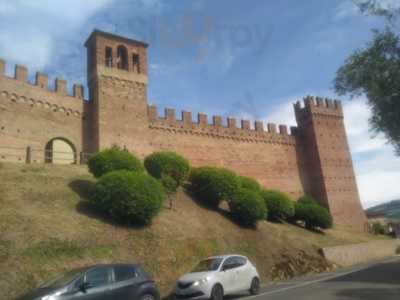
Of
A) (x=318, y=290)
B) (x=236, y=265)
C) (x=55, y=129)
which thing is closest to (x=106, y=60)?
(x=55, y=129)

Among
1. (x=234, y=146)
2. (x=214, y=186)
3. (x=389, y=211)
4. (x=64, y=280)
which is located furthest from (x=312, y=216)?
(x=389, y=211)

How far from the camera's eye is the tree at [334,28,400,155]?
45.6 feet

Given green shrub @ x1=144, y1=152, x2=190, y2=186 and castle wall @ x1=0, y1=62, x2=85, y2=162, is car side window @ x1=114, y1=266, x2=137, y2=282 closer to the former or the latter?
green shrub @ x1=144, y1=152, x2=190, y2=186

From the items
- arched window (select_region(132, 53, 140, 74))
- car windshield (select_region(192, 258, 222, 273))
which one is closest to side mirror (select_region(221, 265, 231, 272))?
car windshield (select_region(192, 258, 222, 273))

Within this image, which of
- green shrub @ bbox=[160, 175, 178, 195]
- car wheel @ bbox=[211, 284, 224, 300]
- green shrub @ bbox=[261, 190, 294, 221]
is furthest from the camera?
green shrub @ bbox=[261, 190, 294, 221]

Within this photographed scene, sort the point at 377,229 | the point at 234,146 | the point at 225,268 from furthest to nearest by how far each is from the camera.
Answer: the point at 377,229, the point at 234,146, the point at 225,268

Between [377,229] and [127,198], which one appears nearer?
[127,198]

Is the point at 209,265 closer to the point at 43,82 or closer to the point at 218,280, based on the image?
the point at 218,280

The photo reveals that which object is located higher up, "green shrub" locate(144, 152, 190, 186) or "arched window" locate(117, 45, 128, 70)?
"arched window" locate(117, 45, 128, 70)

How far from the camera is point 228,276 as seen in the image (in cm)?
1162

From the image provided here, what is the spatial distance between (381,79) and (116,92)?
17782mm

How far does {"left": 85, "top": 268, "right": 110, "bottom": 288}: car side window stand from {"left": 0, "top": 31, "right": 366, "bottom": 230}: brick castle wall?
1499cm

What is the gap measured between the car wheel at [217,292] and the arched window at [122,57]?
67.7 ft

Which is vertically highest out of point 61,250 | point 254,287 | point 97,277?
point 61,250
